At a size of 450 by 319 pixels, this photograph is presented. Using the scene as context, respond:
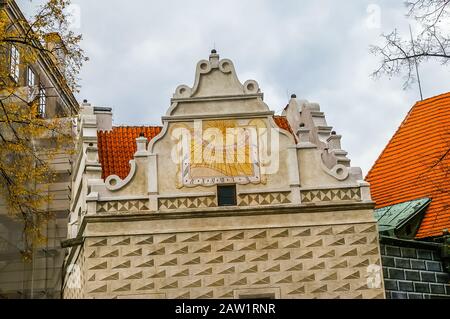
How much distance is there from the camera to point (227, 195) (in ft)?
52.0

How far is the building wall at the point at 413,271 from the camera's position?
16.0 metres

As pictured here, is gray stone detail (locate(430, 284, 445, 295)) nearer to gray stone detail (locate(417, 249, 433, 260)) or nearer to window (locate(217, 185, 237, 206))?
gray stone detail (locate(417, 249, 433, 260))

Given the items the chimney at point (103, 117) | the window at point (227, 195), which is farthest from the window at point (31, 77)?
the window at point (227, 195)

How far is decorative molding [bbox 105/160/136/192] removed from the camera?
15688 millimetres

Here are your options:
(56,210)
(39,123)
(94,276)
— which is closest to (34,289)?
(56,210)

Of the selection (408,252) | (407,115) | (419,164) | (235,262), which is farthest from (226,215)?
(407,115)

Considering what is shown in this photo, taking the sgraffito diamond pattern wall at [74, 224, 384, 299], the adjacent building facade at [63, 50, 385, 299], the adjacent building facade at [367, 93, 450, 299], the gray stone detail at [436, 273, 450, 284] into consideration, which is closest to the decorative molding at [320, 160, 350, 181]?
the adjacent building facade at [63, 50, 385, 299]

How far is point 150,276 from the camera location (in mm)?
15195

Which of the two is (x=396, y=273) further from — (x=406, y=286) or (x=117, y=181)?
(x=117, y=181)

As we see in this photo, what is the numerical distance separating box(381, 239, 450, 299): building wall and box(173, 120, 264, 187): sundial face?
2907 mm

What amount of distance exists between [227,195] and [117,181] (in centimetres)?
203

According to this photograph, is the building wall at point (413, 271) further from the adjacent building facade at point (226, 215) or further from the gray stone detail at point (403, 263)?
the adjacent building facade at point (226, 215)
